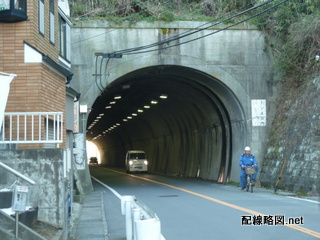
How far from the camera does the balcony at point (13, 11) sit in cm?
1252

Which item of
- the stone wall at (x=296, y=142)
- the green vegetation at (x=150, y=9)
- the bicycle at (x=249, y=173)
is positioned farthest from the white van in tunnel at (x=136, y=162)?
the bicycle at (x=249, y=173)

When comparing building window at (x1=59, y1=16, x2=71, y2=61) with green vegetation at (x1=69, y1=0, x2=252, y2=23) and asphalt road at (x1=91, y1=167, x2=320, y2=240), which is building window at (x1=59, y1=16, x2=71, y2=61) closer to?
asphalt road at (x1=91, y1=167, x2=320, y2=240)

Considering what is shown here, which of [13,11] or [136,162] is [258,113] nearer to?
[13,11]

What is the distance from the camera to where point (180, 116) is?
128 ft

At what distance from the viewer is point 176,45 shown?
1013 inches

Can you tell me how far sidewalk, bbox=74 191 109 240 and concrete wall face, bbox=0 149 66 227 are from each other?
0.93 m

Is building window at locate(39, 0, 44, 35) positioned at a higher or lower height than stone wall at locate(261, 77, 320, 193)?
higher

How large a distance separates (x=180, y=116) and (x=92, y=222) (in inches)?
1014

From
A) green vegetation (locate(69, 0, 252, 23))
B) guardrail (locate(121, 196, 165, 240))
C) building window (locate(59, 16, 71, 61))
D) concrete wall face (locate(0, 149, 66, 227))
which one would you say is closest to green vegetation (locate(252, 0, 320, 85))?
green vegetation (locate(69, 0, 252, 23))

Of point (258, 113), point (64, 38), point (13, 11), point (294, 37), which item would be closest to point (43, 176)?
point (13, 11)

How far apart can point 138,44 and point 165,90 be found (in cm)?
909

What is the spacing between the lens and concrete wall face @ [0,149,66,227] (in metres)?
10.6

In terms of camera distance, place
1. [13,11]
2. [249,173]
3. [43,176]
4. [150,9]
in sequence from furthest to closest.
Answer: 1. [150,9]
2. [249,173]
3. [13,11]
4. [43,176]

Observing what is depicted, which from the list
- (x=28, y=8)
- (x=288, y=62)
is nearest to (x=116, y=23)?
(x=288, y=62)
